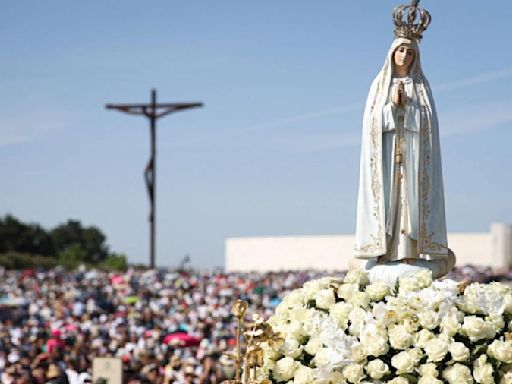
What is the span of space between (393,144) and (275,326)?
156 cm

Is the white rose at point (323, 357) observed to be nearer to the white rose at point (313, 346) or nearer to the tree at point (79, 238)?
the white rose at point (313, 346)

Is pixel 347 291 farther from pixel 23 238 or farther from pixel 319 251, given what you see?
pixel 23 238

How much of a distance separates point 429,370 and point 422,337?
20 cm

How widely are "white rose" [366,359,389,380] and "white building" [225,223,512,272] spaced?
48662mm

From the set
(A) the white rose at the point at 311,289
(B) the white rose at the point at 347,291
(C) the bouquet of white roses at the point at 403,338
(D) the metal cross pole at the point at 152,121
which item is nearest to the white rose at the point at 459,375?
(C) the bouquet of white roses at the point at 403,338

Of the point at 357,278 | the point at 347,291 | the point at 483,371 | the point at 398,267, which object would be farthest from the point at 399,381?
the point at 398,267

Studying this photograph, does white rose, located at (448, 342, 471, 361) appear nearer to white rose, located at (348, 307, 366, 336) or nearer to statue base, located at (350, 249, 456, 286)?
white rose, located at (348, 307, 366, 336)

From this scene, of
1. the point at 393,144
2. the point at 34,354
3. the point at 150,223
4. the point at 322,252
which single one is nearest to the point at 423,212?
the point at 393,144

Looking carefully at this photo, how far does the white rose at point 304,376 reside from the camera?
263 inches

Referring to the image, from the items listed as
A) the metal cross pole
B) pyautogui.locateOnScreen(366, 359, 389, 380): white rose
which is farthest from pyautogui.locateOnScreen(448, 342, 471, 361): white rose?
the metal cross pole

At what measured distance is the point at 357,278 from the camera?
290 inches

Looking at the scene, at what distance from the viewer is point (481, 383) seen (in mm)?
6590

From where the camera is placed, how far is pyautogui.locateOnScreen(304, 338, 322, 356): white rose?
6.85 metres

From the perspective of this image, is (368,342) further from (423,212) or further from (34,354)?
(34,354)
